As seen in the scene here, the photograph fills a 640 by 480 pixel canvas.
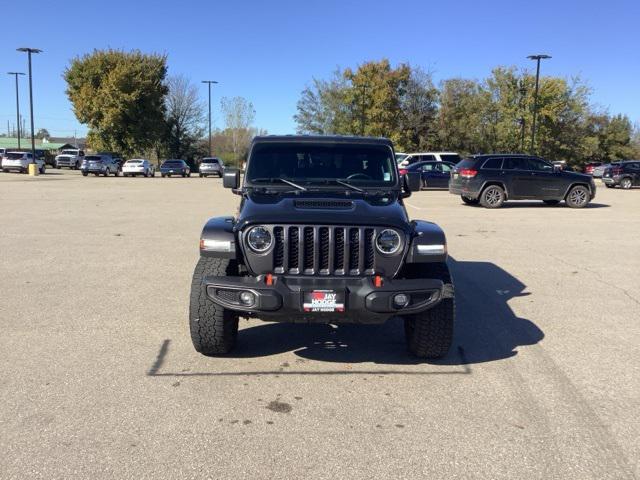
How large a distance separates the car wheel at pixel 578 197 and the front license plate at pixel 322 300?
55.2 feet

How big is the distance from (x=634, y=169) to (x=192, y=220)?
Result: 26.1 meters

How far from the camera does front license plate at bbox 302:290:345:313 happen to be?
390 centimetres

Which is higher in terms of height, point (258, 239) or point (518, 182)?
point (518, 182)

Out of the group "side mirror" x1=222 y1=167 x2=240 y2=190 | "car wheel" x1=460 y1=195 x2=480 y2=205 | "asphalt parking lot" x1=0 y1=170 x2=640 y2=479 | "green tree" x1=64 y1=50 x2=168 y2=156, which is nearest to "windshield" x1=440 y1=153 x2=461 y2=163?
"car wheel" x1=460 y1=195 x2=480 y2=205

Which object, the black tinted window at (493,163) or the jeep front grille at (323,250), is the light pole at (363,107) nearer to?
the black tinted window at (493,163)

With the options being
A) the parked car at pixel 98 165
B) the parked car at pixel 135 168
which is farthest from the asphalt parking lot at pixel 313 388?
the parked car at pixel 135 168

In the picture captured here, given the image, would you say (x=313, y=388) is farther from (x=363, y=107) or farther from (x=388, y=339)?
(x=363, y=107)

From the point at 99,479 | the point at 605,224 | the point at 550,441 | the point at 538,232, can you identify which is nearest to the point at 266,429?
the point at 99,479

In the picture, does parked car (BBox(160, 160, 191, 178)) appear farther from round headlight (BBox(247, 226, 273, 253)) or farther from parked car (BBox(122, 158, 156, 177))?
round headlight (BBox(247, 226, 273, 253))

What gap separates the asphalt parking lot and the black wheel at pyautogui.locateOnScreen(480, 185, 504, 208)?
10.7 m

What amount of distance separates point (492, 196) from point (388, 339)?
14212 millimetres

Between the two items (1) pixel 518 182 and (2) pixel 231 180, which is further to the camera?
(1) pixel 518 182

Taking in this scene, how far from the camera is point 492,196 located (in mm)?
18234

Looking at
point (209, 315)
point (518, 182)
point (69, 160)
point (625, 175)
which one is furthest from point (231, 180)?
point (69, 160)
